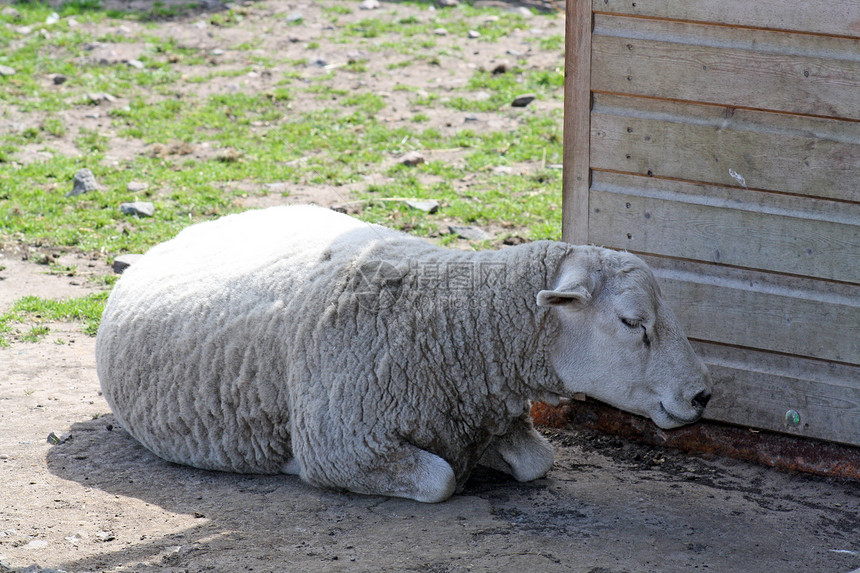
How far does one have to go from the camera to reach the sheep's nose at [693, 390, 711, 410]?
4.37 metres

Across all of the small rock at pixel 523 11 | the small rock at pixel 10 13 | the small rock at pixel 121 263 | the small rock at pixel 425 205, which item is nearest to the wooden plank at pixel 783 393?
the small rock at pixel 425 205

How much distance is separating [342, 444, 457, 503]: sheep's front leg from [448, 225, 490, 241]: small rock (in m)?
3.20

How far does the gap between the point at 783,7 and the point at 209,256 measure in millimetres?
3135

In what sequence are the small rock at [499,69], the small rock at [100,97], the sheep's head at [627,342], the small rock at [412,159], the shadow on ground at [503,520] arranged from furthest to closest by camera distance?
the small rock at [499,69] < the small rock at [100,97] < the small rock at [412,159] < the sheep's head at [627,342] < the shadow on ground at [503,520]

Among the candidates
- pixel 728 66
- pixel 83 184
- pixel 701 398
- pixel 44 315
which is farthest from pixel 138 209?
pixel 701 398

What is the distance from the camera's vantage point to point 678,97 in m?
4.85

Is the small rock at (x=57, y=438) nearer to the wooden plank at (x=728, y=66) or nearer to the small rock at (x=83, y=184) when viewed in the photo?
the wooden plank at (x=728, y=66)

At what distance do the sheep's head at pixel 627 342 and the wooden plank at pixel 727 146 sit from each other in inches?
30.5

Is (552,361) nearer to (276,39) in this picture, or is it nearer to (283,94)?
(283,94)

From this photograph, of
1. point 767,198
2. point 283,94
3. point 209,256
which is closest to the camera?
point 767,198

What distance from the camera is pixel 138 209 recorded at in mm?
8109

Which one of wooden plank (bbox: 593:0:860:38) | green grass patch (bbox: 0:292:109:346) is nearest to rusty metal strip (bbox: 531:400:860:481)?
wooden plank (bbox: 593:0:860:38)

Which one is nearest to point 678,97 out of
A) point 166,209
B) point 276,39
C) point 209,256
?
point 209,256

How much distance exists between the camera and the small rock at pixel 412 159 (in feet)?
29.7
